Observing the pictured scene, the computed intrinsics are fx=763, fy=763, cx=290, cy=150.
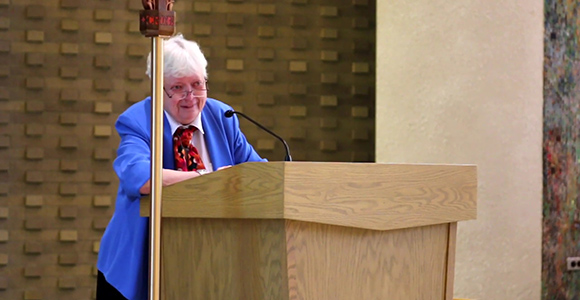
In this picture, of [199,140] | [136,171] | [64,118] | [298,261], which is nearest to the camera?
[298,261]

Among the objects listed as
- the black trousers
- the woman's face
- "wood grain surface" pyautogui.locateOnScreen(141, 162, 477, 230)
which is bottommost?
the black trousers

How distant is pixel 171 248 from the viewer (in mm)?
2092

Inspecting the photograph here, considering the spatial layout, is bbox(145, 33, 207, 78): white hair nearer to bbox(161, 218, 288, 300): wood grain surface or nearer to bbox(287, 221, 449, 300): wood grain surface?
bbox(161, 218, 288, 300): wood grain surface

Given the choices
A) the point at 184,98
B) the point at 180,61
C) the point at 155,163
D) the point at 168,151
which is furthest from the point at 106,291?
the point at 155,163

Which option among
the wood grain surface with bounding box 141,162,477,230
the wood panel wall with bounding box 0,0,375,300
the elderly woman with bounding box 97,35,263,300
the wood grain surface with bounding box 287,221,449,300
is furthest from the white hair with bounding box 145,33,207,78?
the wood panel wall with bounding box 0,0,375,300

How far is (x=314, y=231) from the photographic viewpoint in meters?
1.86

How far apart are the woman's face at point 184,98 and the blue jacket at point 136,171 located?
0.18 feet

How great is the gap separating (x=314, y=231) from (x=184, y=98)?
2.94ft

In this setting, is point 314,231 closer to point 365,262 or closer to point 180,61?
point 365,262

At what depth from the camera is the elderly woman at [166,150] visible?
7.50ft

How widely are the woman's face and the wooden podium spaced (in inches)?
20.9

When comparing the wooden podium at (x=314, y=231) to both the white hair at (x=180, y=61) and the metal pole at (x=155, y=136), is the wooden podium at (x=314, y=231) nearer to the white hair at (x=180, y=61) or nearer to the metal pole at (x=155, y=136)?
the metal pole at (x=155, y=136)

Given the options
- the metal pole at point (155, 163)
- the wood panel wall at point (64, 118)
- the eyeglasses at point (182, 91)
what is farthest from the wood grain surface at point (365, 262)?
the wood panel wall at point (64, 118)

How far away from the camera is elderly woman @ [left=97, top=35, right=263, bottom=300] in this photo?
2287 mm
